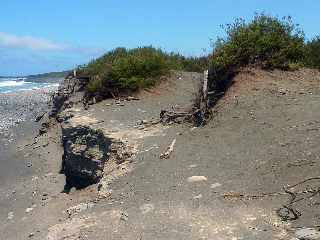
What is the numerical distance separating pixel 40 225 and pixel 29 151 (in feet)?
39.6

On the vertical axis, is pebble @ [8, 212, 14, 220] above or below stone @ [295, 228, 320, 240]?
below

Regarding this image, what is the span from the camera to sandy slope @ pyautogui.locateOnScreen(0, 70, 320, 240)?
396 inches

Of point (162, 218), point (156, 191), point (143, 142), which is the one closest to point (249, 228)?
point (162, 218)

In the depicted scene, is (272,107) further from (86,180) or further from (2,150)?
(2,150)

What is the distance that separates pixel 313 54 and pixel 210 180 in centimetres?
1353

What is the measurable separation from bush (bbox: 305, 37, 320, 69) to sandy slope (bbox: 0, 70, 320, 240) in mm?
1699

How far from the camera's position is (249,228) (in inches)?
375

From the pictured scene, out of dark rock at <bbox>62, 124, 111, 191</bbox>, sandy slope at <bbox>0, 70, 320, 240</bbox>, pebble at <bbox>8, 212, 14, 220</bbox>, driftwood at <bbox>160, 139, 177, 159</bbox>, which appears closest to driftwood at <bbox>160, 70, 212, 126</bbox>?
sandy slope at <bbox>0, 70, 320, 240</bbox>

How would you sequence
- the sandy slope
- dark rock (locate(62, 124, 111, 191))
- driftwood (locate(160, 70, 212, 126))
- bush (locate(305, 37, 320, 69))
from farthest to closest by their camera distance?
1. bush (locate(305, 37, 320, 69))
2. driftwood (locate(160, 70, 212, 126))
3. dark rock (locate(62, 124, 111, 191))
4. the sandy slope

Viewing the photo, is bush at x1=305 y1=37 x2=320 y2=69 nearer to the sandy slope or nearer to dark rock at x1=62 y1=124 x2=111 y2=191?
the sandy slope

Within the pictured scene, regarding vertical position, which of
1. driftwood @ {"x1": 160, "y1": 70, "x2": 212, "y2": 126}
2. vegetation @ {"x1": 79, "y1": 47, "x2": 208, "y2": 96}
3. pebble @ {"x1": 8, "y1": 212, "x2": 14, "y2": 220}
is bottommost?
pebble @ {"x1": 8, "y1": 212, "x2": 14, "y2": 220}

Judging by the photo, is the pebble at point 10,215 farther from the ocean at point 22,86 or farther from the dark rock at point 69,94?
the ocean at point 22,86

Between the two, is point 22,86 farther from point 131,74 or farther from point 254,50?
point 254,50

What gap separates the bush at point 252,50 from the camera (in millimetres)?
20031
